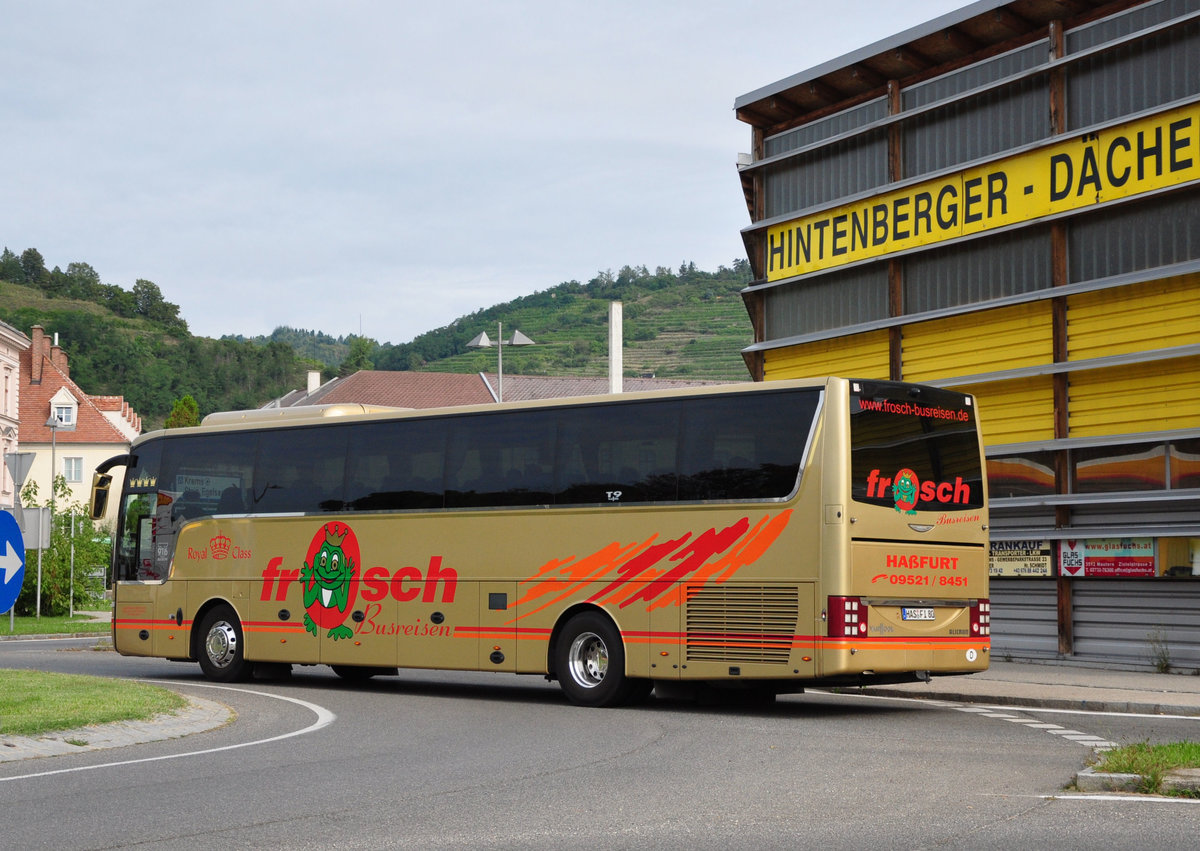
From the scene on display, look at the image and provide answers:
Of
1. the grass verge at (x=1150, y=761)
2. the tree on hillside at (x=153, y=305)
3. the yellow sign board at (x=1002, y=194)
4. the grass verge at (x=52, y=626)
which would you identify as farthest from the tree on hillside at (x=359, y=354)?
the grass verge at (x=1150, y=761)

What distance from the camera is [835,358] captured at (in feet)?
86.8

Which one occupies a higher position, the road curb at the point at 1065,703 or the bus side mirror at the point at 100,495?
the bus side mirror at the point at 100,495

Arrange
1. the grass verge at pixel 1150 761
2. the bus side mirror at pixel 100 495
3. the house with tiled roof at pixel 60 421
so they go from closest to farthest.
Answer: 1. the grass verge at pixel 1150 761
2. the bus side mirror at pixel 100 495
3. the house with tiled roof at pixel 60 421

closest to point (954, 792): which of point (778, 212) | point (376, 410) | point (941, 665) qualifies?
point (941, 665)

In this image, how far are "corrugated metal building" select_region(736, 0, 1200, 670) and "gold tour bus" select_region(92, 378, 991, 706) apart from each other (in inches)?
215

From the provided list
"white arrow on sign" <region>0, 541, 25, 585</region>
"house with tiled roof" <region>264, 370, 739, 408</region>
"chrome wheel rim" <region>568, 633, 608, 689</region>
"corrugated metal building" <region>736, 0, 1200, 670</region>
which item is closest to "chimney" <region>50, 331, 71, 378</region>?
"house with tiled roof" <region>264, 370, 739, 408</region>

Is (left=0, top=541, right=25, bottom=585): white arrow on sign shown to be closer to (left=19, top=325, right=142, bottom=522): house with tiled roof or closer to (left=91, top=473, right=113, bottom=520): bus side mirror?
(left=91, top=473, right=113, bottom=520): bus side mirror

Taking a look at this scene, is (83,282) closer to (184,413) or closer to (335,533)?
(184,413)

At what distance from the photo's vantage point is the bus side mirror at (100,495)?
22109 mm

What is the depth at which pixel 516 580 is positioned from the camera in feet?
58.2

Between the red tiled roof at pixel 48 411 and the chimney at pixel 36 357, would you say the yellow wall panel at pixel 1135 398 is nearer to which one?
the red tiled roof at pixel 48 411

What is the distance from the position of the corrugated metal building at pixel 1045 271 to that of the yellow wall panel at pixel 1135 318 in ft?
0.10

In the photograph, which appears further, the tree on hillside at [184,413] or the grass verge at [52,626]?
the tree on hillside at [184,413]

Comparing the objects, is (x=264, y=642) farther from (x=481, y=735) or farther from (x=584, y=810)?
(x=584, y=810)
